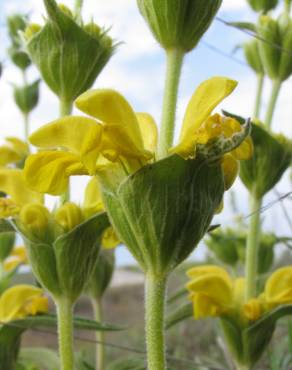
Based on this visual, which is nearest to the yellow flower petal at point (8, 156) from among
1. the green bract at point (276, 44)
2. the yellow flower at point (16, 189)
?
the yellow flower at point (16, 189)

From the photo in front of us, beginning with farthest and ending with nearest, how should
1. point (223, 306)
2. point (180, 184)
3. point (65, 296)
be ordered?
point (223, 306)
point (65, 296)
point (180, 184)

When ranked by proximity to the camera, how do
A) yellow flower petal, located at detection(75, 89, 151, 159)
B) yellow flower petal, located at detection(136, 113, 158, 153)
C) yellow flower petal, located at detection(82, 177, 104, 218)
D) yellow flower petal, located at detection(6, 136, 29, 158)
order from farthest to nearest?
1. yellow flower petal, located at detection(6, 136, 29, 158)
2. yellow flower petal, located at detection(82, 177, 104, 218)
3. yellow flower petal, located at detection(136, 113, 158, 153)
4. yellow flower petal, located at detection(75, 89, 151, 159)

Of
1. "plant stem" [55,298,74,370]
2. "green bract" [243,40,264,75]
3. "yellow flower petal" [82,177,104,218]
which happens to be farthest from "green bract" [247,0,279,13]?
"plant stem" [55,298,74,370]

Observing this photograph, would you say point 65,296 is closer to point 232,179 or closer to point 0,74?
point 232,179

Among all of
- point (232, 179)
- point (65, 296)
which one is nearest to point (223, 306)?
point (65, 296)

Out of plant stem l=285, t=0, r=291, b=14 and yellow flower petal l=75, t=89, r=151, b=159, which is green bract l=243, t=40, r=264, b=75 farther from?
yellow flower petal l=75, t=89, r=151, b=159

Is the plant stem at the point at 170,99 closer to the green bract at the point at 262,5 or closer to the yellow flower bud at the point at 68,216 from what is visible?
the yellow flower bud at the point at 68,216
